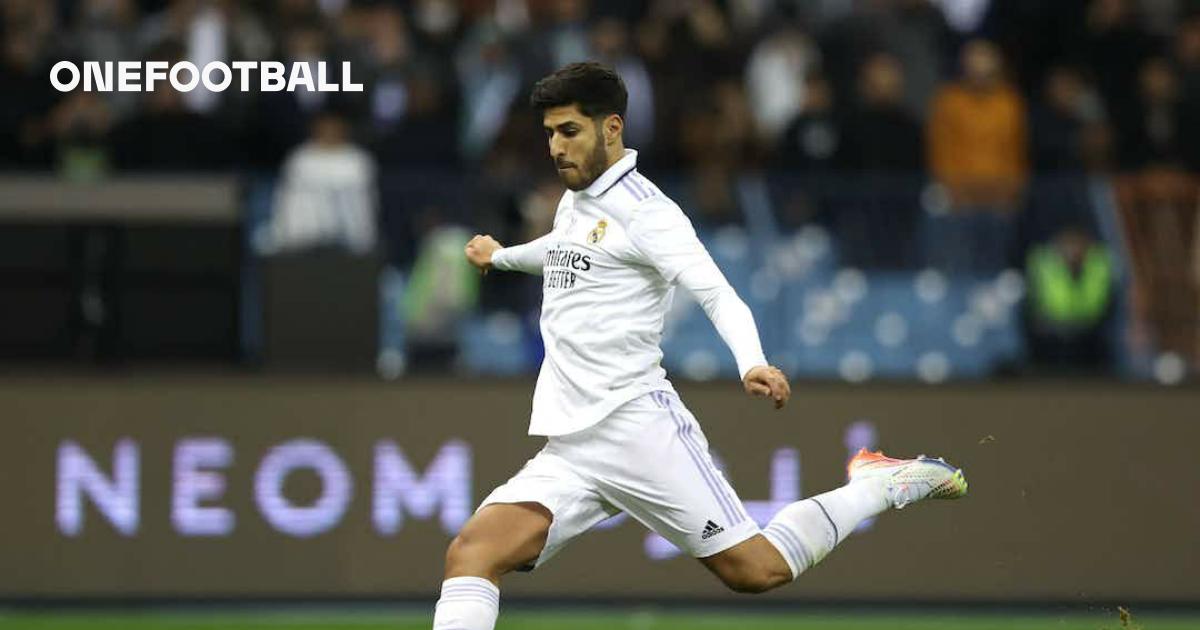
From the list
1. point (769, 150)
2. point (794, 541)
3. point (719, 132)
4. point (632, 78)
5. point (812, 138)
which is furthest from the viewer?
point (632, 78)

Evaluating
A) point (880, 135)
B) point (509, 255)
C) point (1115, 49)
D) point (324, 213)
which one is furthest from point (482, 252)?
point (1115, 49)

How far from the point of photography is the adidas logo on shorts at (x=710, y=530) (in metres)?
7.92

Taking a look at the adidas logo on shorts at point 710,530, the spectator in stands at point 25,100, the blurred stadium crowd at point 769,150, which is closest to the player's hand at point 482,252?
the adidas logo on shorts at point 710,530

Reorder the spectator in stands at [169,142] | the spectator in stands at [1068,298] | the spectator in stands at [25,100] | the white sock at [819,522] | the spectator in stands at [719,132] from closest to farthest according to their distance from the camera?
the white sock at [819,522] → the spectator in stands at [1068,298] → the spectator in stands at [169,142] → the spectator in stands at [25,100] → the spectator in stands at [719,132]

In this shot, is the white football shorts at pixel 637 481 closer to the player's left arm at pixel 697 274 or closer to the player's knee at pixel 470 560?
the player's knee at pixel 470 560

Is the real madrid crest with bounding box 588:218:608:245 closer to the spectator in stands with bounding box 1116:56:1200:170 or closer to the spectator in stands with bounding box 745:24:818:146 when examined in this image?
the spectator in stands with bounding box 1116:56:1200:170

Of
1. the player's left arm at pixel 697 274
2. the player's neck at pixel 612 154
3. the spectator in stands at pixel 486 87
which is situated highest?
the spectator in stands at pixel 486 87

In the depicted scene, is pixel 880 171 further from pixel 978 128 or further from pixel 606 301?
pixel 606 301

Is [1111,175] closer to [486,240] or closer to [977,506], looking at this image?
[977,506]

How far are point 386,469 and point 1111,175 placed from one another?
4392 millimetres

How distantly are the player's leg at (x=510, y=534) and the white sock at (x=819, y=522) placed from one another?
641mm

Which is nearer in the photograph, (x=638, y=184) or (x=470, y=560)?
(x=470, y=560)

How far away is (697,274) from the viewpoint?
7539 mm

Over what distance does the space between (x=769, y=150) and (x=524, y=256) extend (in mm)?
6567
